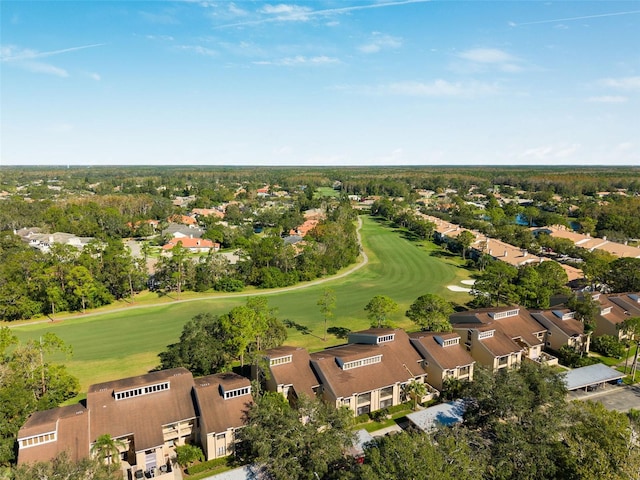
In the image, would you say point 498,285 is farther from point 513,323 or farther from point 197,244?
point 197,244

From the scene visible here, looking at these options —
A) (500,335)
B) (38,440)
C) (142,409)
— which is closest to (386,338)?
(500,335)

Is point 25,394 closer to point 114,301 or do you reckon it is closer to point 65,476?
point 65,476

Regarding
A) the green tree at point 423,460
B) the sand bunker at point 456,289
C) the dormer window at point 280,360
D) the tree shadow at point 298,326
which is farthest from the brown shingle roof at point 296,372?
the sand bunker at point 456,289

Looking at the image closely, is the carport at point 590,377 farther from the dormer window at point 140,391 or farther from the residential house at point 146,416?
the dormer window at point 140,391

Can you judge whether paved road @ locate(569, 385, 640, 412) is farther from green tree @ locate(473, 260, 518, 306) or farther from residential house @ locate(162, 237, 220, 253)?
residential house @ locate(162, 237, 220, 253)

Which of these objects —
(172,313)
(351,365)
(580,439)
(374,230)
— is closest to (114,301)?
(172,313)

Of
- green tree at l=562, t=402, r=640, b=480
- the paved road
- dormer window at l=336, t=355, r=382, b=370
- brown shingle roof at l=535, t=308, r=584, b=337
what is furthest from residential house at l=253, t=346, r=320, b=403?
brown shingle roof at l=535, t=308, r=584, b=337
